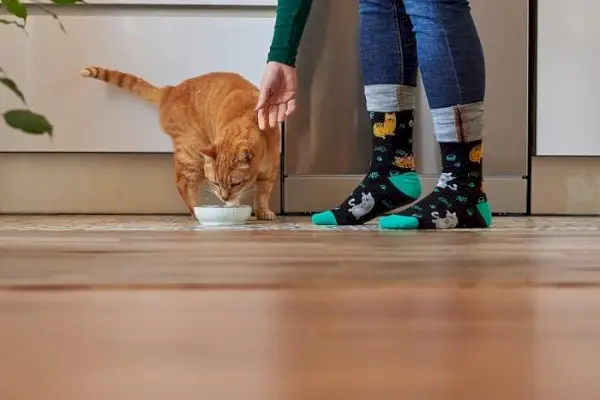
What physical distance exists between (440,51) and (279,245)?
1.72 ft

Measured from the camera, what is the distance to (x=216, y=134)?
6.77 feet

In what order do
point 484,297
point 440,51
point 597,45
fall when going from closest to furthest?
point 484,297
point 440,51
point 597,45

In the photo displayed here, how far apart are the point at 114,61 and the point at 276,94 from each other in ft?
1.74

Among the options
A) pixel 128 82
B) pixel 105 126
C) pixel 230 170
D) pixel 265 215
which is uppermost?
pixel 128 82

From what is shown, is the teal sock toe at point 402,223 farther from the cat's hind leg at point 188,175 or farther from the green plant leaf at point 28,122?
the green plant leaf at point 28,122

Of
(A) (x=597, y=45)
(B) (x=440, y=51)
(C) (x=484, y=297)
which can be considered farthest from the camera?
(A) (x=597, y=45)

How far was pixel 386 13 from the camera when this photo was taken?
1540 mm

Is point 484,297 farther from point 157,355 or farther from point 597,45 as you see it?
point 597,45

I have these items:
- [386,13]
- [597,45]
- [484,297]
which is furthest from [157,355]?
[597,45]

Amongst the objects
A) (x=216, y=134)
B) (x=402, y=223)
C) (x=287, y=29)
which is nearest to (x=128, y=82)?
(x=216, y=134)

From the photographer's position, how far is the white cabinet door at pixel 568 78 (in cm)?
201

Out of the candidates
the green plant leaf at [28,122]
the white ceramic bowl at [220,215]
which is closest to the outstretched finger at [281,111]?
the white ceramic bowl at [220,215]

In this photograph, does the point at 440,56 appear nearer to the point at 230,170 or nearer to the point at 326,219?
the point at 326,219

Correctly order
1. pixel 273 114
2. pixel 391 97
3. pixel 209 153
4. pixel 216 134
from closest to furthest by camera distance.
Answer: pixel 391 97, pixel 273 114, pixel 209 153, pixel 216 134
